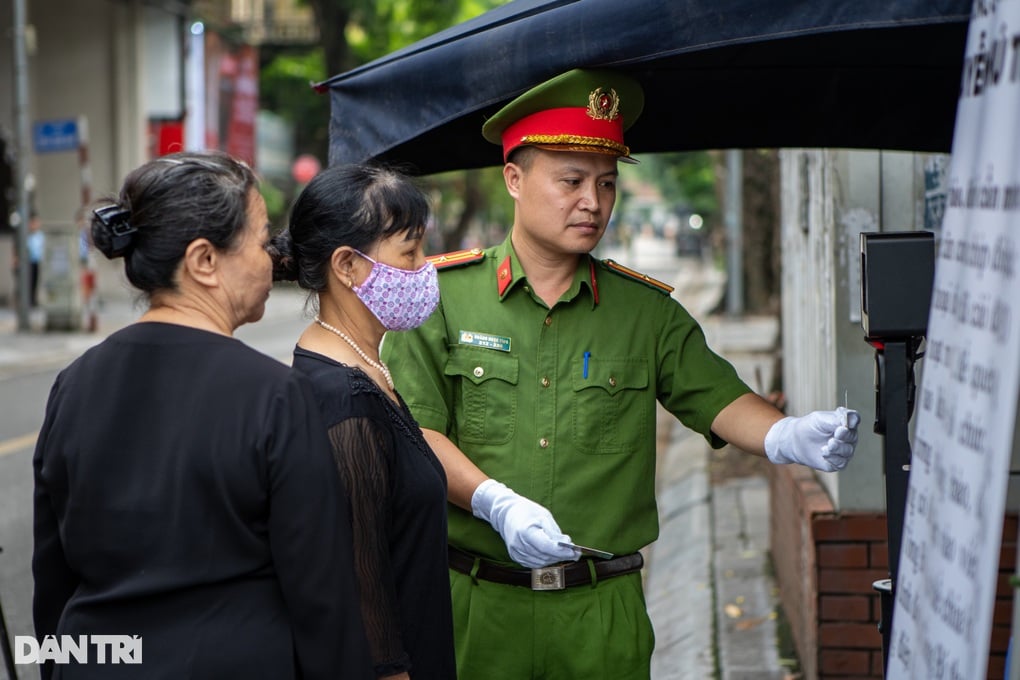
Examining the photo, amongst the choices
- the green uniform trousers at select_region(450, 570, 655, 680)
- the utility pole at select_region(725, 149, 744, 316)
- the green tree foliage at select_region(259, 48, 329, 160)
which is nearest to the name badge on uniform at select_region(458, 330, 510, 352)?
the green uniform trousers at select_region(450, 570, 655, 680)

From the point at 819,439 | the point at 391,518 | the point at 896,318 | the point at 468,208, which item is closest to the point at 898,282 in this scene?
the point at 896,318

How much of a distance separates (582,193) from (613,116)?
19 cm

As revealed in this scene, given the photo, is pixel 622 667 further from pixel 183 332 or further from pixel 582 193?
pixel 183 332

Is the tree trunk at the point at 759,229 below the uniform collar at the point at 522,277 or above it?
below

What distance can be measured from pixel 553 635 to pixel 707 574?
141 inches

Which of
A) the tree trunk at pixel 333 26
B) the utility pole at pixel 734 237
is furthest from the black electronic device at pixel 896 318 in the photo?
the tree trunk at pixel 333 26

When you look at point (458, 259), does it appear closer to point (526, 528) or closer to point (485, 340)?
point (485, 340)

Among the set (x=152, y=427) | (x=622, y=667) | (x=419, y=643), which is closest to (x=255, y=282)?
(x=152, y=427)

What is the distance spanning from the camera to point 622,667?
3.14 metres

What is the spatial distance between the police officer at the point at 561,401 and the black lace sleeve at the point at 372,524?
2.16 feet

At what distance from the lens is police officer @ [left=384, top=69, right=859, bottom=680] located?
3.12 metres

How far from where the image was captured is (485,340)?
3217mm

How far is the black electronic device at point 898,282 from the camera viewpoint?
2.41 meters

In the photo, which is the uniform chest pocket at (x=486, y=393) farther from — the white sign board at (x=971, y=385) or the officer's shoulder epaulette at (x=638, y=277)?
the white sign board at (x=971, y=385)
